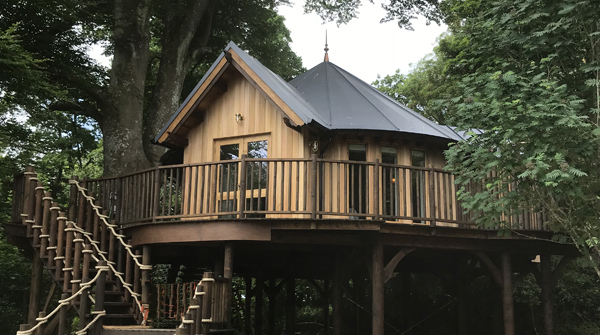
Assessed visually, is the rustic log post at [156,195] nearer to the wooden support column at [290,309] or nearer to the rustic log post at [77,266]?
the rustic log post at [77,266]

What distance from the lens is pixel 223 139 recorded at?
1470cm

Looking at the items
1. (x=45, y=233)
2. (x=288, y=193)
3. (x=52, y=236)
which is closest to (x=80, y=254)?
(x=52, y=236)

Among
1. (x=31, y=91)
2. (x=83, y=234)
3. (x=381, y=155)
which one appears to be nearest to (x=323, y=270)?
(x=381, y=155)

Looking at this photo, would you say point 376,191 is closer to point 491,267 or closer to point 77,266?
point 491,267

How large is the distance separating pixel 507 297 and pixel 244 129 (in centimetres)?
710

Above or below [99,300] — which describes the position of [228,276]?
above

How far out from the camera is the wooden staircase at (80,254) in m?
11.5

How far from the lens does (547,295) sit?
14289 mm

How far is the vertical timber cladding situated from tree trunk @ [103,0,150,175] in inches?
162

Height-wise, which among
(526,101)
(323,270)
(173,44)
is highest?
(173,44)

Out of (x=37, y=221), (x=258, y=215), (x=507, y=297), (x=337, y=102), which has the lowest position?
(x=507, y=297)

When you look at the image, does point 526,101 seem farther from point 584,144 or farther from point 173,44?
point 173,44

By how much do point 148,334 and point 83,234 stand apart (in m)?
3.24

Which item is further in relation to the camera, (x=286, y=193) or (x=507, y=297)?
(x=507, y=297)
